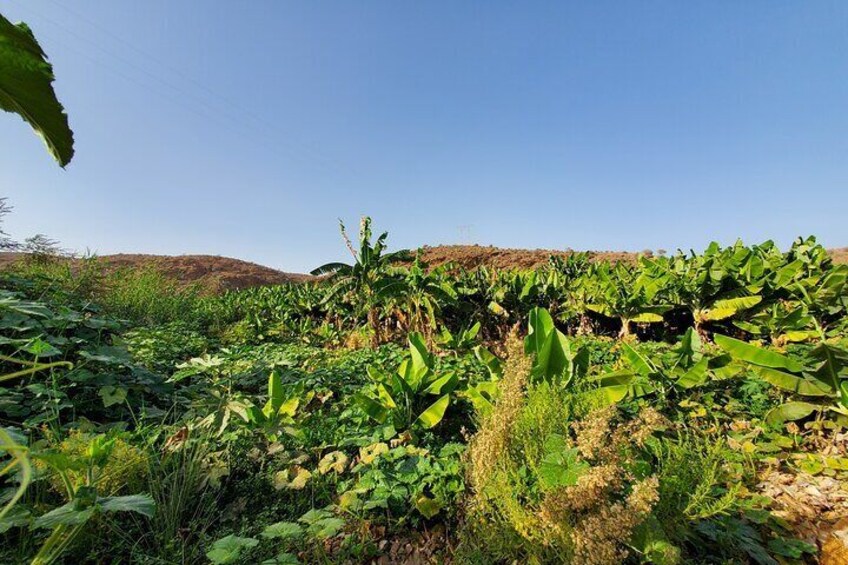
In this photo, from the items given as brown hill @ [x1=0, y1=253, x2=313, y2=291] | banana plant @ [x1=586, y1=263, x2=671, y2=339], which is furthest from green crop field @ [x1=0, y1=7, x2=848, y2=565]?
brown hill @ [x1=0, y1=253, x2=313, y2=291]

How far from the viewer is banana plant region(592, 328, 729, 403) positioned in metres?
2.47

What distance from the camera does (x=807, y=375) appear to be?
2504 mm

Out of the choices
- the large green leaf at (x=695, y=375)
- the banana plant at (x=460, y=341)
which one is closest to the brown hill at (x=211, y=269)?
the banana plant at (x=460, y=341)

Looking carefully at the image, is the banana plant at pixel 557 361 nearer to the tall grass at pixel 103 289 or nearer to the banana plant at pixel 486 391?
the banana plant at pixel 486 391

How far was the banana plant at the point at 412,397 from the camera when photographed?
98.3 inches

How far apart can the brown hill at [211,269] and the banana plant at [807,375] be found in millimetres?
19024

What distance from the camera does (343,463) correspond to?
225 centimetres

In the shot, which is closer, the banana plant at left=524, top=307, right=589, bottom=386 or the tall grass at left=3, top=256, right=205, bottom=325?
the banana plant at left=524, top=307, right=589, bottom=386

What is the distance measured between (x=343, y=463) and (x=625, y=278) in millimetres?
5134

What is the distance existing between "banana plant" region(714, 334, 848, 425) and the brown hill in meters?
19.0

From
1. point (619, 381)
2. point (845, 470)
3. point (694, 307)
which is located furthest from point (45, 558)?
point (694, 307)

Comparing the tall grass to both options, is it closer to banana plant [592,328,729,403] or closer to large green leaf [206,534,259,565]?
large green leaf [206,534,259,565]

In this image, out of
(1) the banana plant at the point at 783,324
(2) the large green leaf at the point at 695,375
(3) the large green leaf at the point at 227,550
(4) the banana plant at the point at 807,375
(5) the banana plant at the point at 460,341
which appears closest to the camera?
(3) the large green leaf at the point at 227,550

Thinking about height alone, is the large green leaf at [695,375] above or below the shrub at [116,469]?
above
